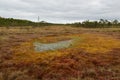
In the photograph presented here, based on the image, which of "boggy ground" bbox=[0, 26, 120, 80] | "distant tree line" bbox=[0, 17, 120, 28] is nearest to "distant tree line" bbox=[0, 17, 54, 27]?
"distant tree line" bbox=[0, 17, 120, 28]

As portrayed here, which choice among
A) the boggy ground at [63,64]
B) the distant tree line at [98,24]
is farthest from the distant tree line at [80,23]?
the boggy ground at [63,64]

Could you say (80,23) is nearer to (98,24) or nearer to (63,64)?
(98,24)

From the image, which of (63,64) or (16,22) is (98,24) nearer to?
(16,22)

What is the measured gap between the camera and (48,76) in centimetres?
2131

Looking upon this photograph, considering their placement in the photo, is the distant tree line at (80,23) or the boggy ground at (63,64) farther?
the distant tree line at (80,23)

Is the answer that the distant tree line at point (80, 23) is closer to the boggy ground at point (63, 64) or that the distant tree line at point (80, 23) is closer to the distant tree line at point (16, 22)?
the distant tree line at point (16, 22)

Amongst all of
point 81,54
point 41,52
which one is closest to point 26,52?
point 41,52

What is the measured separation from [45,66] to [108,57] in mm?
6799

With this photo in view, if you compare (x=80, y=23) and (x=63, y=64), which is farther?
(x=80, y=23)

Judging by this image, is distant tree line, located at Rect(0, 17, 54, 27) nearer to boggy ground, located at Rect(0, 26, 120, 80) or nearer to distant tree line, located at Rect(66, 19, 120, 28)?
distant tree line, located at Rect(66, 19, 120, 28)

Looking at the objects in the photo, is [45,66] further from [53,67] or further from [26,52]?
Answer: [26,52]

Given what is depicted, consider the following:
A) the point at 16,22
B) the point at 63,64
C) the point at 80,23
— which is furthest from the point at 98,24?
the point at 63,64

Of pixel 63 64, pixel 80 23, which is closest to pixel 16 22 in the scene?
pixel 80 23

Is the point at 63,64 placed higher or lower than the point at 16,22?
lower
